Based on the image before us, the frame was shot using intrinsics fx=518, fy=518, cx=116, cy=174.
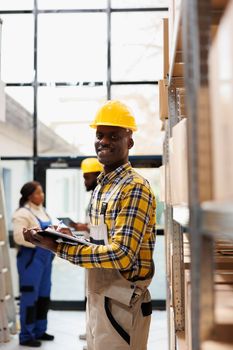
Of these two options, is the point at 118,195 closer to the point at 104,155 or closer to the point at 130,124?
the point at 104,155

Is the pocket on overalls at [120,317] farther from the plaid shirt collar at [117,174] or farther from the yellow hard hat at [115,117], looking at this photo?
the yellow hard hat at [115,117]

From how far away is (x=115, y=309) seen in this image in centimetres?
213

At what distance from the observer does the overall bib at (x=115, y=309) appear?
2.12m

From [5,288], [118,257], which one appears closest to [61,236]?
[118,257]

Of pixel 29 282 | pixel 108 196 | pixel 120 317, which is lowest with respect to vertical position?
pixel 29 282

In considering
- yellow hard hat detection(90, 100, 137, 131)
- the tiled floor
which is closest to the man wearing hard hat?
yellow hard hat detection(90, 100, 137, 131)

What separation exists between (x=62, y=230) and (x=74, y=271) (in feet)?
14.7

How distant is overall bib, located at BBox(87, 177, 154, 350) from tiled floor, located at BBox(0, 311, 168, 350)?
2778 mm

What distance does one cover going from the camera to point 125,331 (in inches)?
83.7

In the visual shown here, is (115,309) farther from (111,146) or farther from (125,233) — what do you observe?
(111,146)

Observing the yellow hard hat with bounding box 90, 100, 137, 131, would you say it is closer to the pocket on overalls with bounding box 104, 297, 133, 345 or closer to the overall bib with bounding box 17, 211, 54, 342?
the pocket on overalls with bounding box 104, 297, 133, 345

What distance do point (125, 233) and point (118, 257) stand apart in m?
0.10

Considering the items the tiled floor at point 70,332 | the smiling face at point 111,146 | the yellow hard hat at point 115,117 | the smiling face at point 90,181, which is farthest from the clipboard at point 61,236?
the tiled floor at point 70,332

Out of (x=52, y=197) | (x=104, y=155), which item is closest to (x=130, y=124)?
(x=104, y=155)
